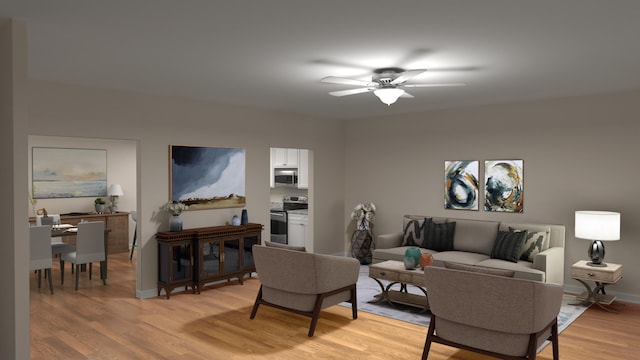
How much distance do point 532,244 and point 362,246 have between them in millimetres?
2598

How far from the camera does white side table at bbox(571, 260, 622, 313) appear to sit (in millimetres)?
5097

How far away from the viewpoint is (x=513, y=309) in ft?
10.8

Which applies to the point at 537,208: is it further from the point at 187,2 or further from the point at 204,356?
the point at 187,2

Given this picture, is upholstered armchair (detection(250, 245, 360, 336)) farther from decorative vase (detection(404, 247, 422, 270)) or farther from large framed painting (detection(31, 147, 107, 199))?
large framed painting (detection(31, 147, 107, 199))

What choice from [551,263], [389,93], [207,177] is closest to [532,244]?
[551,263]

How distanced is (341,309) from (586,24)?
3.50 meters

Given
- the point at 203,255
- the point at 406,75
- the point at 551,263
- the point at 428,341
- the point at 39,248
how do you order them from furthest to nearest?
the point at 203,255
the point at 39,248
the point at 551,263
the point at 406,75
the point at 428,341

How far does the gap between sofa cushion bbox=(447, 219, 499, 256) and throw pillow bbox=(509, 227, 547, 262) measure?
49 centimetres

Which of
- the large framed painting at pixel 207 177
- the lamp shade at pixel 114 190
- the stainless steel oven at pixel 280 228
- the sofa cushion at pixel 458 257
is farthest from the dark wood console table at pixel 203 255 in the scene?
the lamp shade at pixel 114 190

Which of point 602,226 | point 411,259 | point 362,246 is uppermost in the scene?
point 602,226

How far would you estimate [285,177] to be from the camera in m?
8.77

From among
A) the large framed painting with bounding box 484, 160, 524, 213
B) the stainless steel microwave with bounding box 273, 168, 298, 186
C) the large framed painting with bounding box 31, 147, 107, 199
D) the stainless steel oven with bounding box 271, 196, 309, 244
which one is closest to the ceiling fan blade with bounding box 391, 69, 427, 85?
the large framed painting with bounding box 484, 160, 524, 213

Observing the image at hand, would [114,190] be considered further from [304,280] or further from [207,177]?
[304,280]

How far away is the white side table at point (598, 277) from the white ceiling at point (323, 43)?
1959mm
